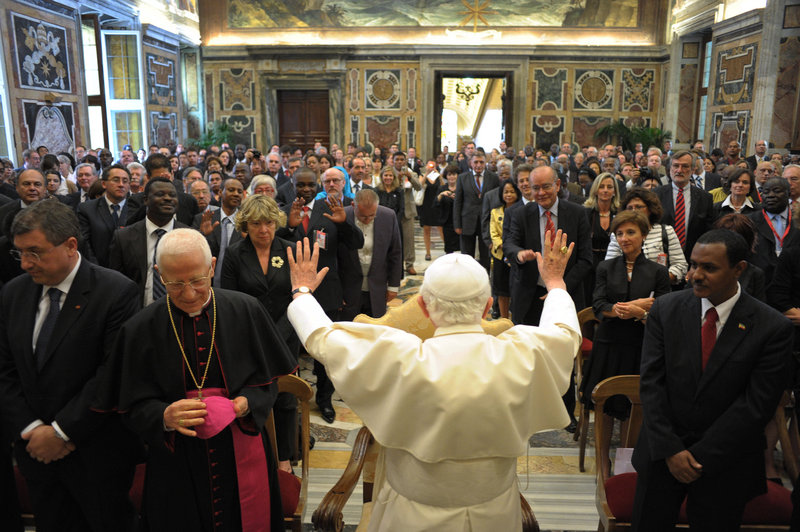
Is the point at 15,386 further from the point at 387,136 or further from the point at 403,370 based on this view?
the point at 387,136

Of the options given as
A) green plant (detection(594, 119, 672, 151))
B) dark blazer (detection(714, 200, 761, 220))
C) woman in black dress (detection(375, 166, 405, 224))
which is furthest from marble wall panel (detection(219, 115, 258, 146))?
dark blazer (detection(714, 200, 761, 220))

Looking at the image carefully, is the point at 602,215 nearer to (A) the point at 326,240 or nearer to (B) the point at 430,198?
(A) the point at 326,240

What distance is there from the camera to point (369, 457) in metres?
2.61

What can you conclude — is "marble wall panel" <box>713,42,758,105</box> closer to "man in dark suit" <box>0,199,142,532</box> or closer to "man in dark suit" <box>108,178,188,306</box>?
"man in dark suit" <box>108,178,188,306</box>

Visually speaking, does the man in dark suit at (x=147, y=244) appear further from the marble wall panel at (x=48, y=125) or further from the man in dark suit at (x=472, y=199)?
the marble wall panel at (x=48, y=125)

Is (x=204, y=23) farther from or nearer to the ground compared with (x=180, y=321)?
farther from the ground

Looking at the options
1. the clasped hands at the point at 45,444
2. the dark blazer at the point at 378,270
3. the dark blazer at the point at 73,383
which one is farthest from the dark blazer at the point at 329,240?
the clasped hands at the point at 45,444

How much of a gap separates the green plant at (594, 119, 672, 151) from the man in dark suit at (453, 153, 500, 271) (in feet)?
34.0

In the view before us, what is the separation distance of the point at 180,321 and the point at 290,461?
1.39m

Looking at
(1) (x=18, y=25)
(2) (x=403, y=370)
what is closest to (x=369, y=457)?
(2) (x=403, y=370)

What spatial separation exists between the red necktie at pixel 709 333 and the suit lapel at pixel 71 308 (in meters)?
→ 2.66

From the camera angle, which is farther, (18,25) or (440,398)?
(18,25)

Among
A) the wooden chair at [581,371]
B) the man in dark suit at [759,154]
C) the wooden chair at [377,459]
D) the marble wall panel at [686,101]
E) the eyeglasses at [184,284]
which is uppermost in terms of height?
the marble wall panel at [686,101]

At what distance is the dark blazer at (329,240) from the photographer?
4.89 metres
